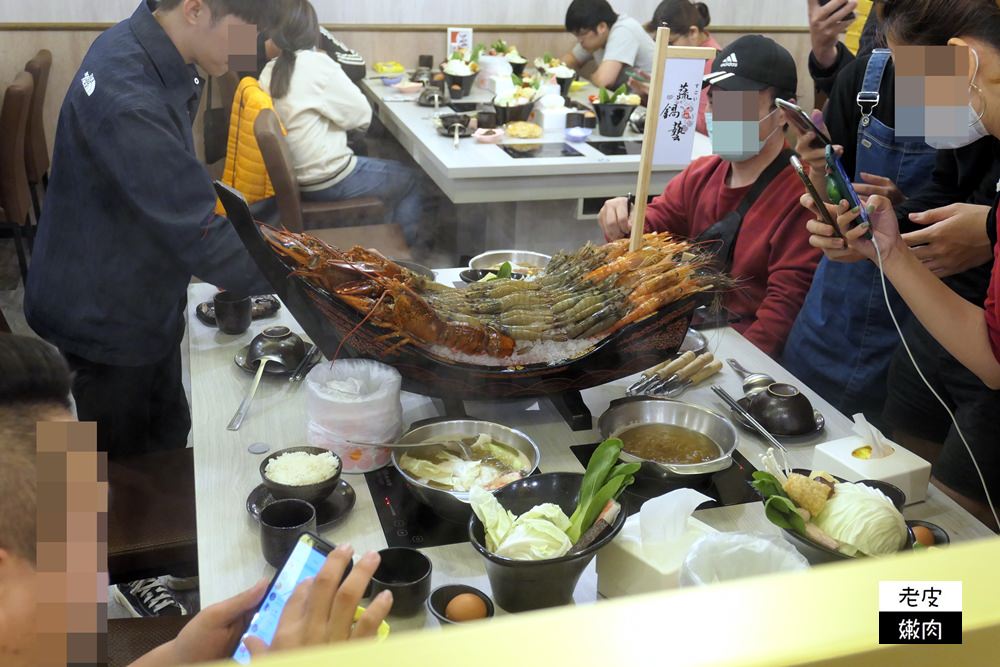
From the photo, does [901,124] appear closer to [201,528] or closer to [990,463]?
[990,463]

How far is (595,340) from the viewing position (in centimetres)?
173

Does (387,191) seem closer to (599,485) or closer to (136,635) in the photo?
(136,635)

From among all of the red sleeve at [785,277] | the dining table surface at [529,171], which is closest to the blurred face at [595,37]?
the dining table surface at [529,171]

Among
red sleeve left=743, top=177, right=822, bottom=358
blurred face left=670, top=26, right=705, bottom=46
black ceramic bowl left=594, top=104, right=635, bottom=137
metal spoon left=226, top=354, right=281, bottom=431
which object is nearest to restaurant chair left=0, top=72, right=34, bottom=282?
metal spoon left=226, top=354, right=281, bottom=431

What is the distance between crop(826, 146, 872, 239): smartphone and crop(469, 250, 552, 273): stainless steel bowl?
93 cm

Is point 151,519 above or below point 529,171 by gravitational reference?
below

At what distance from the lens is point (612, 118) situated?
406 cm

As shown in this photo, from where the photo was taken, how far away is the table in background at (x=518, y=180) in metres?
3.62

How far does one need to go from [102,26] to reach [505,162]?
10.8 feet

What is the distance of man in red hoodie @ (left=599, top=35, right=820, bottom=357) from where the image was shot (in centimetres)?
235

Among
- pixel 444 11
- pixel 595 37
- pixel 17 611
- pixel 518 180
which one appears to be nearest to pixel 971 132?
pixel 17 611

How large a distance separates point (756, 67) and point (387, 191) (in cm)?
193

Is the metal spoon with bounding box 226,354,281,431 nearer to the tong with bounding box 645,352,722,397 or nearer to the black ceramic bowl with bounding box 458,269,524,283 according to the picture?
the black ceramic bowl with bounding box 458,269,524,283

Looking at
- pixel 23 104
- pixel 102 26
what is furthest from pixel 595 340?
pixel 102 26
